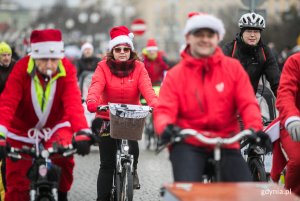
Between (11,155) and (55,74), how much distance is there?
2.59 ft

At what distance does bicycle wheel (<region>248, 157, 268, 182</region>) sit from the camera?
33.4 ft

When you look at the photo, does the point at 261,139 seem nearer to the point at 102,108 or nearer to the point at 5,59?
the point at 102,108

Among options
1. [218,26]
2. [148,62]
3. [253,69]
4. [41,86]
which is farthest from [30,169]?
[148,62]

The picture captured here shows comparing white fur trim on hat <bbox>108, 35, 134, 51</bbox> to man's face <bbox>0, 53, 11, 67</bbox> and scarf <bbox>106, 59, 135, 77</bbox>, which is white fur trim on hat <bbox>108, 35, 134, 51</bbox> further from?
man's face <bbox>0, 53, 11, 67</bbox>

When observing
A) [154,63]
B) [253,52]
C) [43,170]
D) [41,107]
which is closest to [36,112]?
[41,107]

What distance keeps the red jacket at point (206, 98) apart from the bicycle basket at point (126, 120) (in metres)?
2.35

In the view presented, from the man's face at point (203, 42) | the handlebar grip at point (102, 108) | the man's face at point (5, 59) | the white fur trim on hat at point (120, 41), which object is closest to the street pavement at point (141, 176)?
the man's face at point (5, 59)

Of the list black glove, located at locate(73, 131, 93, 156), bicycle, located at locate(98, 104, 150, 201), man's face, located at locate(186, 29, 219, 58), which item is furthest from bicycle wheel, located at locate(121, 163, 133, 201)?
man's face, located at locate(186, 29, 219, 58)

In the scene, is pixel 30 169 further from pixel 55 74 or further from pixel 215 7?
pixel 215 7

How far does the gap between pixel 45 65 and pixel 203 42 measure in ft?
4.60

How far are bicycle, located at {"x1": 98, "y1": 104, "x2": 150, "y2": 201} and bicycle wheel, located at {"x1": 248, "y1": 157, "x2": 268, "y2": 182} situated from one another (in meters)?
1.29

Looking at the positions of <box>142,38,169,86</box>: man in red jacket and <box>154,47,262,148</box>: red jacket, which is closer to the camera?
<box>154,47,262,148</box>: red jacket

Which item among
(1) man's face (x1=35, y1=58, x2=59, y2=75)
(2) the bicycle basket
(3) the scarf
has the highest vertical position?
(3) the scarf

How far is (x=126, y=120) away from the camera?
1005cm
